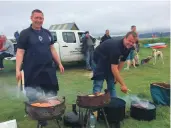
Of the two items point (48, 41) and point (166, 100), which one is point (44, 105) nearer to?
point (48, 41)

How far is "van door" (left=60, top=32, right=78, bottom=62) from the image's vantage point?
10.4 m

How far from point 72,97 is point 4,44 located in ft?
16.7

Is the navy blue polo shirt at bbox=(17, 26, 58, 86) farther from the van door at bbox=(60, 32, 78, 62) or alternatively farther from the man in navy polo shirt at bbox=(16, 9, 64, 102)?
the van door at bbox=(60, 32, 78, 62)

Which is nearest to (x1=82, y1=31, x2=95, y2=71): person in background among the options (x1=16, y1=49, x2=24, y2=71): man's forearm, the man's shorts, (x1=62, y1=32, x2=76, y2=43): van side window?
(x1=62, y1=32, x2=76, y2=43): van side window

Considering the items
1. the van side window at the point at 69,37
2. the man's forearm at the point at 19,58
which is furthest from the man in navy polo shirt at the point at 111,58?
the van side window at the point at 69,37

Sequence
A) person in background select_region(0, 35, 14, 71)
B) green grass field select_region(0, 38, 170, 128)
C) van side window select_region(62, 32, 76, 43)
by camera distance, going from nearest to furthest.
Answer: green grass field select_region(0, 38, 170, 128), person in background select_region(0, 35, 14, 71), van side window select_region(62, 32, 76, 43)

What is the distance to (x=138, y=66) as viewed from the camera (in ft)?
37.1

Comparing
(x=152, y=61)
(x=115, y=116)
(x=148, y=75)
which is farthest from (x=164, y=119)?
(x=152, y=61)

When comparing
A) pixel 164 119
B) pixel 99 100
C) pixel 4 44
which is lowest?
pixel 164 119

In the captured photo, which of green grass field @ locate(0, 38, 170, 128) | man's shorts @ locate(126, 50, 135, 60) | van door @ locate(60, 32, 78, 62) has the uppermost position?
van door @ locate(60, 32, 78, 62)

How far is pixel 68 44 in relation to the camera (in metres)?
10.5

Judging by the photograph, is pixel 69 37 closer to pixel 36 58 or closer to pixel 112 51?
pixel 112 51

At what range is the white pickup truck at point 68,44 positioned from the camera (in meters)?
10.4

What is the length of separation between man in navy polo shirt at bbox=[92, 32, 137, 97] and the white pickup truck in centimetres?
584
